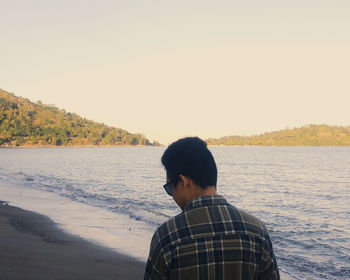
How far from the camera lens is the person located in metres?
1.83

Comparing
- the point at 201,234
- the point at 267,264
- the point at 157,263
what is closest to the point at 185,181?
the point at 201,234

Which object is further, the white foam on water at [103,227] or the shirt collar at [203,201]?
the white foam on water at [103,227]

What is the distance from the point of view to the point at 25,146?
18075cm

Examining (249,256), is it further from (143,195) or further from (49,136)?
(49,136)

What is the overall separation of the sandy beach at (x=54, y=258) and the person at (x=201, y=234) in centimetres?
473

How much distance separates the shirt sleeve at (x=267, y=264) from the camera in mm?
1978

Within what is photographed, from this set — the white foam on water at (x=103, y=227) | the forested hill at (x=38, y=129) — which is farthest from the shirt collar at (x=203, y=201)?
the forested hill at (x=38, y=129)

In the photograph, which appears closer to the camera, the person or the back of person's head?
the person

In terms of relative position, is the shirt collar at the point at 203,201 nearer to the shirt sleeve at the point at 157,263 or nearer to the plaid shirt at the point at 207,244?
the plaid shirt at the point at 207,244

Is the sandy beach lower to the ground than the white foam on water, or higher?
higher

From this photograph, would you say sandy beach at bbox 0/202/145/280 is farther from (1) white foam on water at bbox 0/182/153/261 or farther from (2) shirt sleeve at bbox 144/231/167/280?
(2) shirt sleeve at bbox 144/231/167/280

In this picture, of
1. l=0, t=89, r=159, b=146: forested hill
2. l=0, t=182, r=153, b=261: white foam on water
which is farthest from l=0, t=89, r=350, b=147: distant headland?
l=0, t=182, r=153, b=261: white foam on water

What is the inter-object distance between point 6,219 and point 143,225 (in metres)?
4.06

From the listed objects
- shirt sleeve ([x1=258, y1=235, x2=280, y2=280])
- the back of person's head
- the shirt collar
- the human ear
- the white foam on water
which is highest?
the back of person's head
